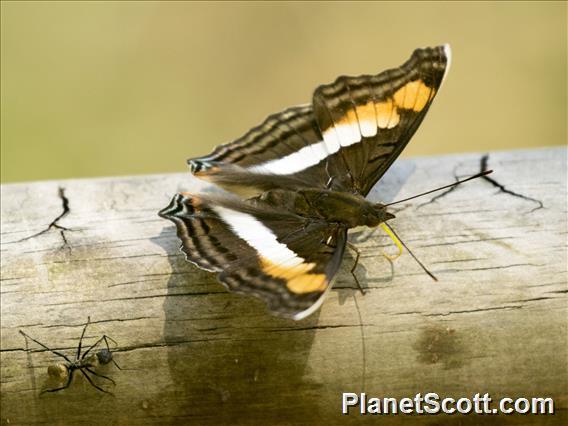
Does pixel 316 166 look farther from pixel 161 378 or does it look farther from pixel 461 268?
pixel 161 378

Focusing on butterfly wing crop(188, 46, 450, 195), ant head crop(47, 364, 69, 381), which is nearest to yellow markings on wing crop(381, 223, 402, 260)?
butterfly wing crop(188, 46, 450, 195)

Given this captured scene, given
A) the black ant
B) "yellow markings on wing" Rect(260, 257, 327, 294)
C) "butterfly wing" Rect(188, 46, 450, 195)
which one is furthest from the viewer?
"butterfly wing" Rect(188, 46, 450, 195)

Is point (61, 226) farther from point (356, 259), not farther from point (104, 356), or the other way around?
point (356, 259)

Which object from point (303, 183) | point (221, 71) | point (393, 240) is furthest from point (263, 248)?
point (221, 71)

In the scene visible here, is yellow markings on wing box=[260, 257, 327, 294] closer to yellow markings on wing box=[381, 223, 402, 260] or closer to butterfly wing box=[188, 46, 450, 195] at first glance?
yellow markings on wing box=[381, 223, 402, 260]

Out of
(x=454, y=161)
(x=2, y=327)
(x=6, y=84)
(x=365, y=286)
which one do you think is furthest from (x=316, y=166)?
(x=6, y=84)
